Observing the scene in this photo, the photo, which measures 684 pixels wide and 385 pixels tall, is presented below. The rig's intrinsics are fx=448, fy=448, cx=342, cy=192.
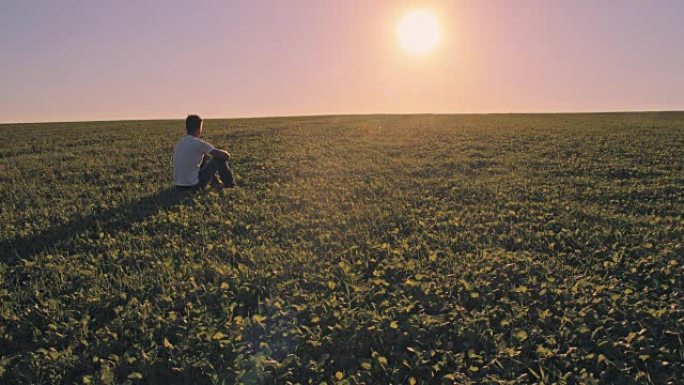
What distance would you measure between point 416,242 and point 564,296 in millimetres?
2542

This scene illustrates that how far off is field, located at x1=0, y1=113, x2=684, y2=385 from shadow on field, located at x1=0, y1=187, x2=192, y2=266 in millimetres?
46

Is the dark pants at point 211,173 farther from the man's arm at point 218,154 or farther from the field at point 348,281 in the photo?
the man's arm at point 218,154

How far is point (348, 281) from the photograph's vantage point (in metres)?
6.21

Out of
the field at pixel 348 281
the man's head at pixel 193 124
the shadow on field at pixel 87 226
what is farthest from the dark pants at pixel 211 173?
the man's head at pixel 193 124

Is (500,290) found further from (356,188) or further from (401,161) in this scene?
(401,161)

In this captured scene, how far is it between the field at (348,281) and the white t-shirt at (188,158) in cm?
44

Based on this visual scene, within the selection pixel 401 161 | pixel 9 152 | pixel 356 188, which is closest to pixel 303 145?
pixel 401 161

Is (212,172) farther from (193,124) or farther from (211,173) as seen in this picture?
(193,124)

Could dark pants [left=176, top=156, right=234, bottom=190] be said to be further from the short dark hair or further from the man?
the short dark hair

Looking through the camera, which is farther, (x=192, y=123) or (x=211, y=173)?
(x=211, y=173)

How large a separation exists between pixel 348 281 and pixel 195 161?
5.83 meters

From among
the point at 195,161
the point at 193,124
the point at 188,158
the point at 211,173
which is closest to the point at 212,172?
the point at 211,173

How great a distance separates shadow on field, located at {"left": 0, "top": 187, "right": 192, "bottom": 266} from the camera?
7.57 m

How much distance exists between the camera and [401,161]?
50.6 feet
